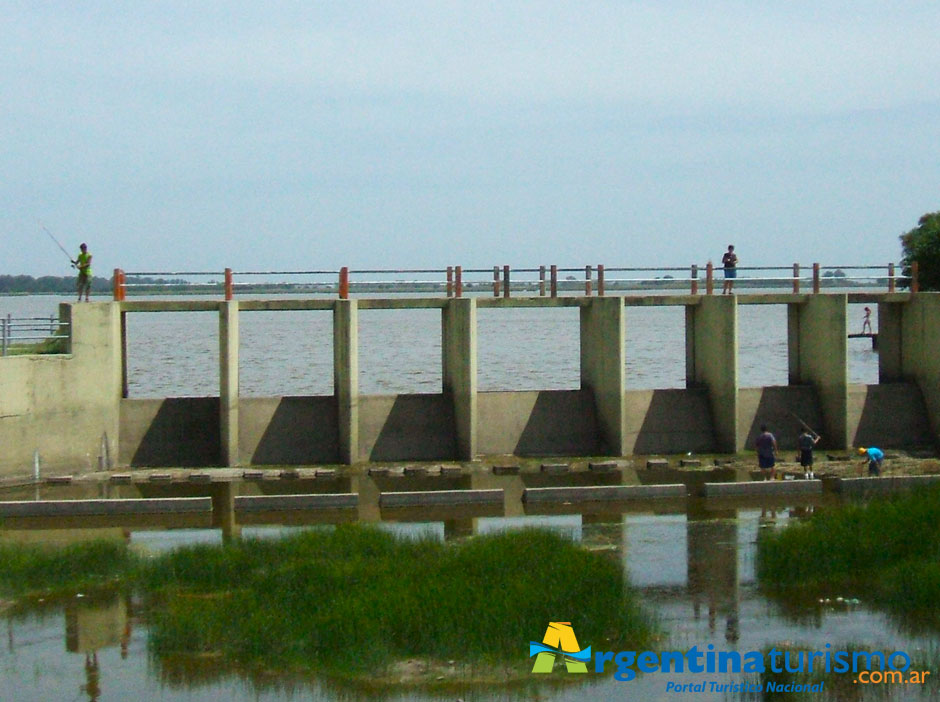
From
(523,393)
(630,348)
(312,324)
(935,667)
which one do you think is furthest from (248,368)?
(312,324)

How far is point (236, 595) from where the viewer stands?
17125mm

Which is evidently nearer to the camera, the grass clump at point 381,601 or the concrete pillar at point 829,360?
the grass clump at point 381,601

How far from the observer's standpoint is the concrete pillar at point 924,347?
111 feet

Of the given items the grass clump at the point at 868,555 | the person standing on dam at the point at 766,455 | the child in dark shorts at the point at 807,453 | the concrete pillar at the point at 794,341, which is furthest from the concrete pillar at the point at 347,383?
the grass clump at the point at 868,555

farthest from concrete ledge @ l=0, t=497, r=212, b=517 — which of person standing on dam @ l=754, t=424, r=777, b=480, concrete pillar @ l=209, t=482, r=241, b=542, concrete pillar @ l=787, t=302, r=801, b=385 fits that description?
concrete pillar @ l=787, t=302, r=801, b=385

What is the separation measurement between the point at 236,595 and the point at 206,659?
197 cm

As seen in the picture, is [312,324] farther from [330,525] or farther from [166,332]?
[330,525]

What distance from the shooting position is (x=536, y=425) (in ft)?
107

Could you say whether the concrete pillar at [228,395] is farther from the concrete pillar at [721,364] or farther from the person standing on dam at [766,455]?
the concrete pillar at [721,364]

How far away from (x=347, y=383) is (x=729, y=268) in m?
11.0

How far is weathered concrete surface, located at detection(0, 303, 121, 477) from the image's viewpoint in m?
27.5

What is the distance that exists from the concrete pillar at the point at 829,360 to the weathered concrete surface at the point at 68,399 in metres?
18.0

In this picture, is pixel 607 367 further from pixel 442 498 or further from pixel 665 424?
pixel 442 498

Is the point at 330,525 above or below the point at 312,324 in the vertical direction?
below
